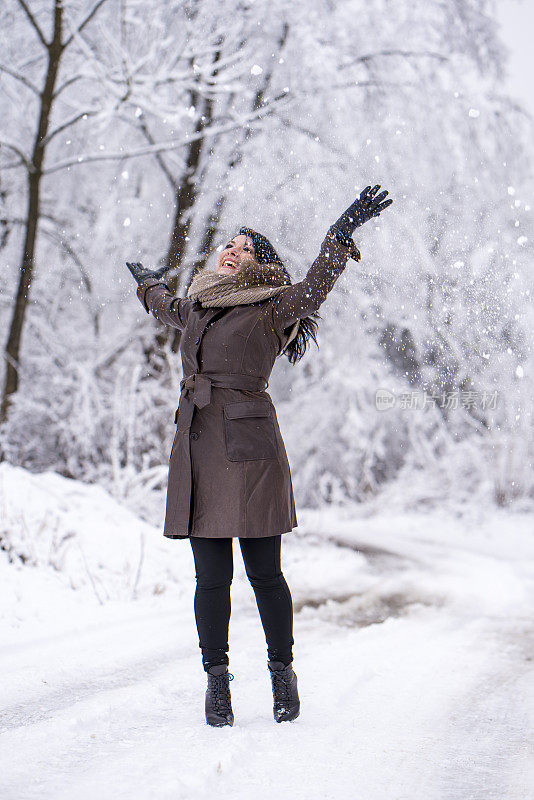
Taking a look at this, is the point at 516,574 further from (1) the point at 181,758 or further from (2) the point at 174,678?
(1) the point at 181,758

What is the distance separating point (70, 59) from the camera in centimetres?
793

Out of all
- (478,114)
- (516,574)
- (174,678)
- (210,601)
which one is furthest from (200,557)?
(478,114)

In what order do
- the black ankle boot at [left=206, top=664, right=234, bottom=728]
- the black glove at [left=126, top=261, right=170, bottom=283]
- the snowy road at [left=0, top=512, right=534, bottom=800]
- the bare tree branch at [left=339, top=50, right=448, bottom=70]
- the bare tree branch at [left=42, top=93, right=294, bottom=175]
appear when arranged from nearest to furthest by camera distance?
the snowy road at [left=0, top=512, right=534, bottom=800] → the black ankle boot at [left=206, top=664, right=234, bottom=728] → the black glove at [left=126, top=261, right=170, bottom=283] → the bare tree branch at [left=42, top=93, right=294, bottom=175] → the bare tree branch at [left=339, top=50, right=448, bottom=70]

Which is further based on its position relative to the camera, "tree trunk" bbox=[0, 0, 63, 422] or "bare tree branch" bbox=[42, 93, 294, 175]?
"tree trunk" bbox=[0, 0, 63, 422]

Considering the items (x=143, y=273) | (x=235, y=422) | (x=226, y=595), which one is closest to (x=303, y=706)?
(x=226, y=595)

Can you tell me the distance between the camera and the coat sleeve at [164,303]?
2.63 m

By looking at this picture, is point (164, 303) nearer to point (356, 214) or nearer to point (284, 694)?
point (356, 214)

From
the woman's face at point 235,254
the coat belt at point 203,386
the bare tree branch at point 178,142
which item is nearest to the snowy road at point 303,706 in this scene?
the coat belt at point 203,386

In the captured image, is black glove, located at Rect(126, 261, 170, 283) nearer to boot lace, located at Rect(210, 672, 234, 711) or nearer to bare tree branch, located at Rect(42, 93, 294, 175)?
boot lace, located at Rect(210, 672, 234, 711)

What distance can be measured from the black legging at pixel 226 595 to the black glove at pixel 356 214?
3.53 ft

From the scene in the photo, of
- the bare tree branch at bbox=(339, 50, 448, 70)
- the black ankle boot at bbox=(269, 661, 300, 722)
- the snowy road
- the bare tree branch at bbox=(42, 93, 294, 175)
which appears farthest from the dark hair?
the bare tree branch at bbox=(339, 50, 448, 70)

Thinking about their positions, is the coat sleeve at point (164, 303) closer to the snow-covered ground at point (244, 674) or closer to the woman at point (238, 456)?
the woman at point (238, 456)

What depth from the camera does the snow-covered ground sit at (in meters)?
1.95

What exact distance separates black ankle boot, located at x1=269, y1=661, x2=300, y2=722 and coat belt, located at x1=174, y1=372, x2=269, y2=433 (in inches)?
35.1
